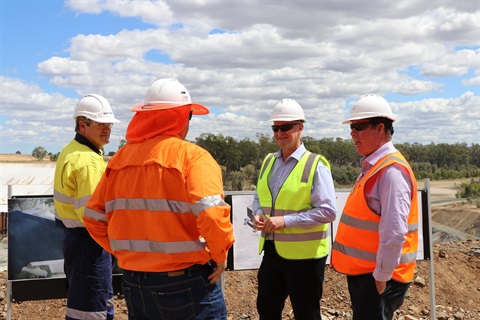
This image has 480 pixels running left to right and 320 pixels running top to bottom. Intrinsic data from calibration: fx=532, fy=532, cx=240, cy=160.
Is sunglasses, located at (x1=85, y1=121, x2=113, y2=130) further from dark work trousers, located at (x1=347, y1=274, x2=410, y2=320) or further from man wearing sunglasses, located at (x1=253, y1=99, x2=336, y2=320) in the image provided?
dark work trousers, located at (x1=347, y1=274, x2=410, y2=320)

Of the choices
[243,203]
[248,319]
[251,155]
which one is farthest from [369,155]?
[251,155]

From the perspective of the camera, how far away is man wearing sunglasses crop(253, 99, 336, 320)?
432 centimetres

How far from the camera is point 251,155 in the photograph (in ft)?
105

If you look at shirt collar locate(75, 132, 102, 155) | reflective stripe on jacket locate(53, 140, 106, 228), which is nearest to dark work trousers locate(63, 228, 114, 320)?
reflective stripe on jacket locate(53, 140, 106, 228)

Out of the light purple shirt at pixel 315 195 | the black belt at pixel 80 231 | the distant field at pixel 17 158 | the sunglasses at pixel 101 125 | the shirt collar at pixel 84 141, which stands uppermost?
the distant field at pixel 17 158

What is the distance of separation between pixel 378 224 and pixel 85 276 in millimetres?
2407

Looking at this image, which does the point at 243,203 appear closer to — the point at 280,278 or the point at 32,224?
the point at 280,278

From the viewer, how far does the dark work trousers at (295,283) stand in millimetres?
4312

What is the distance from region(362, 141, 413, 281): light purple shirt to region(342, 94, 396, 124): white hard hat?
0.48m

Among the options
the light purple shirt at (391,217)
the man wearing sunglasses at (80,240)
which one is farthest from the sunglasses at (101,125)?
the light purple shirt at (391,217)

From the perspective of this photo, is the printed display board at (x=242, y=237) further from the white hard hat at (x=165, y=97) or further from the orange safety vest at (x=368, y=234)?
the white hard hat at (x=165, y=97)

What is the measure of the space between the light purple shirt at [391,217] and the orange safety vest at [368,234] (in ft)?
0.24

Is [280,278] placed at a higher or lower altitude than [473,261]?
higher

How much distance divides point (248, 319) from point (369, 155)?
418 cm
